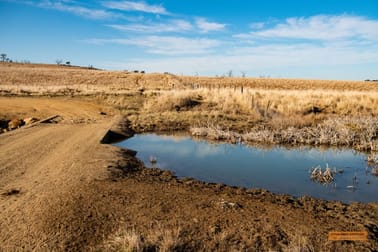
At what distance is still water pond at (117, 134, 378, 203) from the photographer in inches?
328

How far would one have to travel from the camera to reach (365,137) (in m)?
14.5

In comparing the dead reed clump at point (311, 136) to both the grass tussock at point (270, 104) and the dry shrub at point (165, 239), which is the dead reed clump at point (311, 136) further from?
the dry shrub at point (165, 239)

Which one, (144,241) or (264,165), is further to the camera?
(264,165)

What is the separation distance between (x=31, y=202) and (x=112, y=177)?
2043 mm

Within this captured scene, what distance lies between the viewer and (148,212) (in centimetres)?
611

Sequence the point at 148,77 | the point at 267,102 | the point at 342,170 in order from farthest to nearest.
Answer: the point at 148,77 → the point at 267,102 → the point at 342,170

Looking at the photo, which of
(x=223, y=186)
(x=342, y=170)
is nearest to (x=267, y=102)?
(x=342, y=170)

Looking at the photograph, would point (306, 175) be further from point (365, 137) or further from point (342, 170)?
point (365, 137)

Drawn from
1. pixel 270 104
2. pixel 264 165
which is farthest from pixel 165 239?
pixel 270 104

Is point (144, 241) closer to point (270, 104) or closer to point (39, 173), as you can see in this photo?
point (39, 173)

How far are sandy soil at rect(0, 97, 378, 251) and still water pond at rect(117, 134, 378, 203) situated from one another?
1.04m

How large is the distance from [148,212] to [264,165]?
17.3ft

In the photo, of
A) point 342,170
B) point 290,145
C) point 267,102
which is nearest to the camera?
point 342,170

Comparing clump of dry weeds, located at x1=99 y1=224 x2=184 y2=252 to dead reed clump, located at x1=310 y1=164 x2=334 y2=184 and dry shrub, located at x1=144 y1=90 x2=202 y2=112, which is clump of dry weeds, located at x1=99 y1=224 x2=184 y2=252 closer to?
dead reed clump, located at x1=310 y1=164 x2=334 y2=184
